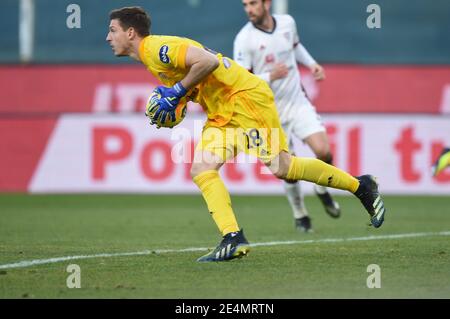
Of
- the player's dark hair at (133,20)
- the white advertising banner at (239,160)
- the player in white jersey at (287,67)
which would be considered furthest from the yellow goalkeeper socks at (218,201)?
the white advertising banner at (239,160)

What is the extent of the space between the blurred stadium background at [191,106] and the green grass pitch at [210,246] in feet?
5.11

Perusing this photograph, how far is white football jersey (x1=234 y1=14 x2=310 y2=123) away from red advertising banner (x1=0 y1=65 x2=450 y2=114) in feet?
17.6

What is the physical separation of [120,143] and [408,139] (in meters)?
4.34

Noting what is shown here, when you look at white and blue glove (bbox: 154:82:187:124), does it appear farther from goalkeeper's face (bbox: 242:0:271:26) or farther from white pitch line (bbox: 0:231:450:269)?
goalkeeper's face (bbox: 242:0:271:26)

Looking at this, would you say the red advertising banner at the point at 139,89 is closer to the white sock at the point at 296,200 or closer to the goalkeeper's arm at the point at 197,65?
the white sock at the point at 296,200

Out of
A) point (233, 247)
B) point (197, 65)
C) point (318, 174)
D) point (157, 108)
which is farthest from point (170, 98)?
point (318, 174)

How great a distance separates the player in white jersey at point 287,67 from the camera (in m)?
10.2

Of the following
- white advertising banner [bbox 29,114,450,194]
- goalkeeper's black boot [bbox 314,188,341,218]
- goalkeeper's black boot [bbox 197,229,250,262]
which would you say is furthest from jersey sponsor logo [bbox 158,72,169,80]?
white advertising banner [bbox 29,114,450,194]

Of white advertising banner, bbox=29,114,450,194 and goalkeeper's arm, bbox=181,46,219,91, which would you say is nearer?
goalkeeper's arm, bbox=181,46,219,91

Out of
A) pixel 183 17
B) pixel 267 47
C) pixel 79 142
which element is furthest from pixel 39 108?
pixel 267 47

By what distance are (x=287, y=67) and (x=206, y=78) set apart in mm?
2871

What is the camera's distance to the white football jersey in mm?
10297

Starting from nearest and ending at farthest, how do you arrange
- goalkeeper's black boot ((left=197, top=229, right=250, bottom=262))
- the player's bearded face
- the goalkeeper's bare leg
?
goalkeeper's black boot ((left=197, top=229, right=250, bottom=262)), the goalkeeper's bare leg, the player's bearded face
